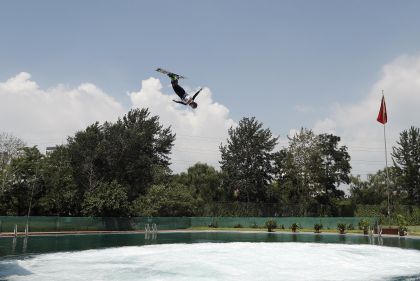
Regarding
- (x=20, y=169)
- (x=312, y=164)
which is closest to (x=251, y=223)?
(x=312, y=164)

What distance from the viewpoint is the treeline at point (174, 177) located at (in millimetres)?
56562

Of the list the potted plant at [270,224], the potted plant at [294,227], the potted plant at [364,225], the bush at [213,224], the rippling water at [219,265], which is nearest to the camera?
the rippling water at [219,265]

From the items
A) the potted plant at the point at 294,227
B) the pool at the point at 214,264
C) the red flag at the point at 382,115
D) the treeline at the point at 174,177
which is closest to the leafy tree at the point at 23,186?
the treeline at the point at 174,177

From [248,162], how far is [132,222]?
99.9 feet

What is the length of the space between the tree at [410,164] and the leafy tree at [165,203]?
131ft

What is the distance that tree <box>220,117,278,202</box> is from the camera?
3137 inches

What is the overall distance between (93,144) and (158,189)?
1260cm

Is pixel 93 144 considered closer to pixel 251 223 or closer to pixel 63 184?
pixel 63 184

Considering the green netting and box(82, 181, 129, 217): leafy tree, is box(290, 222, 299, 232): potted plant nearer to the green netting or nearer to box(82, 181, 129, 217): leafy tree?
the green netting

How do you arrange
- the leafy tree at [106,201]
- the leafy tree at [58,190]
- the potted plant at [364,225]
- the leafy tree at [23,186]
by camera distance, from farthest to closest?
the leafy tree at [58,190] → the leafy tree at [106,201] → the leafy tree at [23,186] → the potted plant at [364,225]

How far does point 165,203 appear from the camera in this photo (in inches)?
2630

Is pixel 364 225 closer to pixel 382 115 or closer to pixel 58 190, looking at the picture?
pixel 382 115

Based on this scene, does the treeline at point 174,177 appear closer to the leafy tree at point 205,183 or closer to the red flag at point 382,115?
the leafy tree at point 205,183

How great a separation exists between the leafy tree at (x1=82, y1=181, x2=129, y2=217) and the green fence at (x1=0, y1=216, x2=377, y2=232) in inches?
66.0
